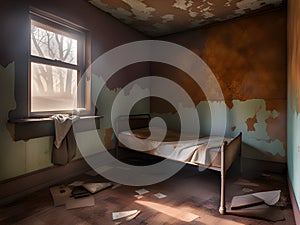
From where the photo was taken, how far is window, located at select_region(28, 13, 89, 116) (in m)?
2.58

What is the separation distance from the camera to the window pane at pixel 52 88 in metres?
2.61

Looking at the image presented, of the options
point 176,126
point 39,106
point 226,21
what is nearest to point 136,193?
point 39,106

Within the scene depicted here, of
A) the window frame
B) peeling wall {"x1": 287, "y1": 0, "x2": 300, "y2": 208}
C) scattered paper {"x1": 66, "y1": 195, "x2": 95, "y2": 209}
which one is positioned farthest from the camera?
the window frame

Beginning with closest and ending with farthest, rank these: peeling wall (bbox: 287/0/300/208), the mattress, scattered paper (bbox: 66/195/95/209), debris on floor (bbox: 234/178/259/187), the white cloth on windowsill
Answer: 1. peeling wall (bbox: 287/0/300/208)
2. scattered paper (bbox: 66/195/95/209)
3. the mattress
4. the white cloth on windowsill
5. debris on floor (bbox: 234/178/259/187)

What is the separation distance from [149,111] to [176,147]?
2070 mm

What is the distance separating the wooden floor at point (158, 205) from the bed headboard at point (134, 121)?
985 mm

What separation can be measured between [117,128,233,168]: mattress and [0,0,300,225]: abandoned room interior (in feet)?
0.06

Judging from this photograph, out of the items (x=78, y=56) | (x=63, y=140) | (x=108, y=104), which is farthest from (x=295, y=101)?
(x=78, y=56)

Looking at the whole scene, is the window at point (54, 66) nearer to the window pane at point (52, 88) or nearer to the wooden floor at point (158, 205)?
the window pane at point (52, 88)

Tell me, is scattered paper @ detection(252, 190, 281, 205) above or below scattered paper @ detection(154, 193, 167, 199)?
above

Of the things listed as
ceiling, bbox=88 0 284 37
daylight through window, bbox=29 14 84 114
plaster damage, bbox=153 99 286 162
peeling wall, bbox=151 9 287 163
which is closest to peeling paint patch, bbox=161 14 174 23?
ceiling, bbox=88 0 284 37

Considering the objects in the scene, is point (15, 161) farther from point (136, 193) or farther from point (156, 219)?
point (156, 219)

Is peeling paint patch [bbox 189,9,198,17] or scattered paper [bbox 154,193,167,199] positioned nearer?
scattered paper [bbox 154,193,167,199]

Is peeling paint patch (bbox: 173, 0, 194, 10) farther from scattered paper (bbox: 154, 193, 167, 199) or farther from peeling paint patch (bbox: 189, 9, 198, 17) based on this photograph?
scattered paper (bbox: 154, 193, 167, 199)
